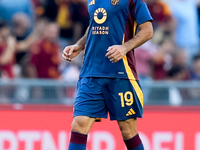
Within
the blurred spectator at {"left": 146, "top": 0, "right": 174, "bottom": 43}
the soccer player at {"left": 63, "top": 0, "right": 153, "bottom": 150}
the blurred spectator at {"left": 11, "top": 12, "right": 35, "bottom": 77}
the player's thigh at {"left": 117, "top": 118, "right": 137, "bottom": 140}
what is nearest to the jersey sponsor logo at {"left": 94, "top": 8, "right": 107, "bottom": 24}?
the soccer player at {"left": 63, "top": 0, "right": 153, "bottom": 150}

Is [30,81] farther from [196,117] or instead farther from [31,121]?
[196,117]

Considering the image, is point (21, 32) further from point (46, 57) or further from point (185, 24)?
point (185, 24)

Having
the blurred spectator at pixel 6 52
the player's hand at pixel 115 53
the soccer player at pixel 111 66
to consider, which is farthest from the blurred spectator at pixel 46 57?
the player's hand at pixel 115 53

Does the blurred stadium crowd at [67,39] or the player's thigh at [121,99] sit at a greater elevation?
the blurred stadium crowd at [67,39]

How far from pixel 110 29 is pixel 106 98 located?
0.68 m

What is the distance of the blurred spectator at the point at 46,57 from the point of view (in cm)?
746

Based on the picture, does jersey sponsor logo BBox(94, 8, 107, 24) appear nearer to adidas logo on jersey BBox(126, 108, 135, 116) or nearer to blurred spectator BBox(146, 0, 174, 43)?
adidas logo on jersey BBox(126, 108, 135, 116)

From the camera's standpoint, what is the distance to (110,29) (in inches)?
159

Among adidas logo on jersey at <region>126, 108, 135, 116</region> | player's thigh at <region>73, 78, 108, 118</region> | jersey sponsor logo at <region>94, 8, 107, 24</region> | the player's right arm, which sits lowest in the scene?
adidas logo on jersey at <region>126, 108, 135, 116</region>

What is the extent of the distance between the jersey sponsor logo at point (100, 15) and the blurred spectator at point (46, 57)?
11.7 ft

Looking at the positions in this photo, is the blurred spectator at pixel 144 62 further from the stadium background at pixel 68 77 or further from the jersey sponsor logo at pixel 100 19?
the jersey sponsor logo at pixel 100 19

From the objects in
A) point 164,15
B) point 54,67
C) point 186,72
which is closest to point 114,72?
point 54,67

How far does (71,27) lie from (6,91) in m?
2.38

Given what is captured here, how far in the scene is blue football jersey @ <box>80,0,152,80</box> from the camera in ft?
13.3
